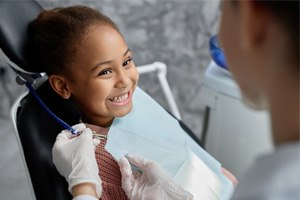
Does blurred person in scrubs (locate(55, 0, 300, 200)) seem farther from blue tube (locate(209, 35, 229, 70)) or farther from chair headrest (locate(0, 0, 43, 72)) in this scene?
blue tube (locate(209, 35, 229, 70))

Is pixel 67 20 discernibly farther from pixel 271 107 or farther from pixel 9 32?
pixel 271 107

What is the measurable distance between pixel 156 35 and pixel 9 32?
1.20m

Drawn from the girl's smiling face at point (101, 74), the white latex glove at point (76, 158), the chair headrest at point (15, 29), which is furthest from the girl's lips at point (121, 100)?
the chair headrest at point (15, 29)

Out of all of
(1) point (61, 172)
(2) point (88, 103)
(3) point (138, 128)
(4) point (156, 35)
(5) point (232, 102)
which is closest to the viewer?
(1) point (61, 172)

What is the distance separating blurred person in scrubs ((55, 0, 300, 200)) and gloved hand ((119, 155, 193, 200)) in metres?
0.64

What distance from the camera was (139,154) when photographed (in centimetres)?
139

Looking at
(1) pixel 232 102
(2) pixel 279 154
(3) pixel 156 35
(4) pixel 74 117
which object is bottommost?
(3) pixel 156 35

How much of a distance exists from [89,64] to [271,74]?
0.79m

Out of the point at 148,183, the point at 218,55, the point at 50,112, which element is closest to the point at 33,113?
the point at 50,112

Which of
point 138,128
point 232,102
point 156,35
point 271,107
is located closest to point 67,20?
point 138,128

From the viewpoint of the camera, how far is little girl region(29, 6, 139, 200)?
1.28m

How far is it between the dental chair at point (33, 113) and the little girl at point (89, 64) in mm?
41

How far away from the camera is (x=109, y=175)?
1287mm

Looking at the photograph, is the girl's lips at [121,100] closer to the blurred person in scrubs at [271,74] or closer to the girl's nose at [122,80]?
the girl's nose at [122,80]
